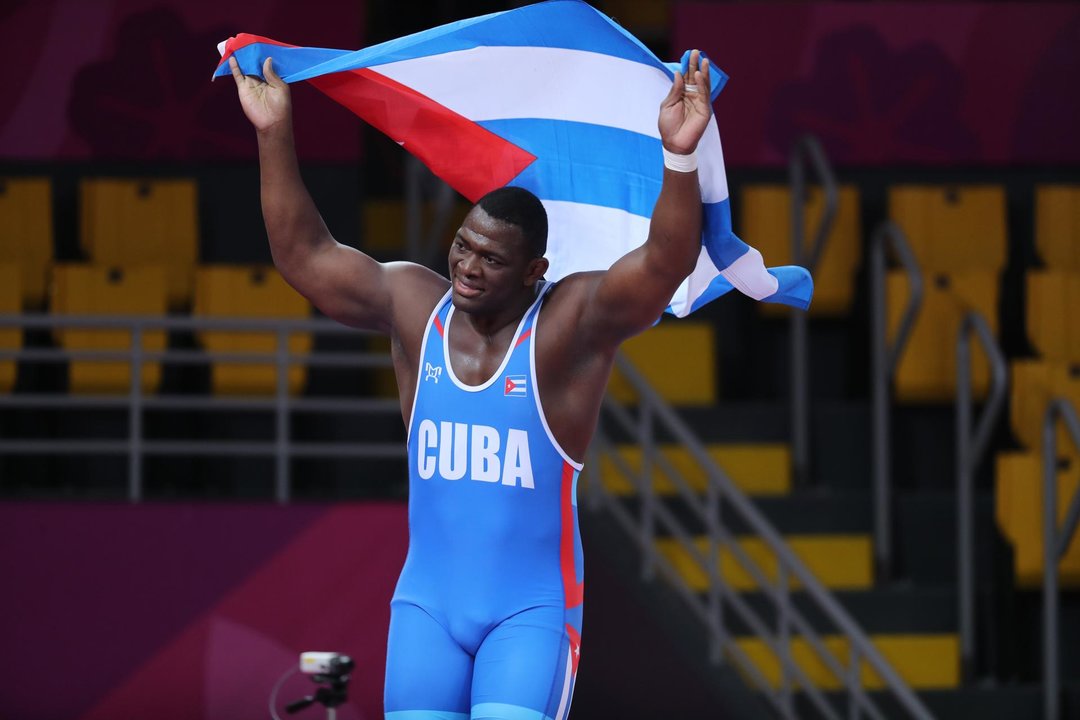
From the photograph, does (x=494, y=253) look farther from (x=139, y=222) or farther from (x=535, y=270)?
(x=139, y=222)

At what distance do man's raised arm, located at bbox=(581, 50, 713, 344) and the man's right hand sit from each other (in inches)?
32.1

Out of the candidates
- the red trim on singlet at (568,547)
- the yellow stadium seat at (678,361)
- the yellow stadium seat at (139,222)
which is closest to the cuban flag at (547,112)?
the red trim on singlet at (568,547)

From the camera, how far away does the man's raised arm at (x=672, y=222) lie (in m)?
3.30

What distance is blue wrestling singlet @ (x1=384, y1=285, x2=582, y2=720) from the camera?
3432mm

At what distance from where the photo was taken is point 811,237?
8.41 metres

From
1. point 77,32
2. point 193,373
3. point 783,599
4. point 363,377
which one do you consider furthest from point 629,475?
point 77,32

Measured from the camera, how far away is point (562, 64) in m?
3.96

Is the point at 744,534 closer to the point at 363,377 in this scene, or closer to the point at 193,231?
the point at 363,377

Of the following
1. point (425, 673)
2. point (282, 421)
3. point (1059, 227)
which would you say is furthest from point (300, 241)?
point (1059, 227)

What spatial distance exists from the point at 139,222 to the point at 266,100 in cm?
491

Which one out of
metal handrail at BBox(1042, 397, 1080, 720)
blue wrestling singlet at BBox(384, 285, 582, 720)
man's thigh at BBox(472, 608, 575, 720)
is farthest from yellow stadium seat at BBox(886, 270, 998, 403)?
man's thigh at BBox(472, 608, 575, 720)

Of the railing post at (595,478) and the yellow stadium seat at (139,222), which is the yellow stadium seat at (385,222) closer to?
the yellow stadium seat at (139,222)

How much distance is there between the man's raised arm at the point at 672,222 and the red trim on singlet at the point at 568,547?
0.37 m

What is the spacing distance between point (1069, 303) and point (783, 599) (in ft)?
7.61
